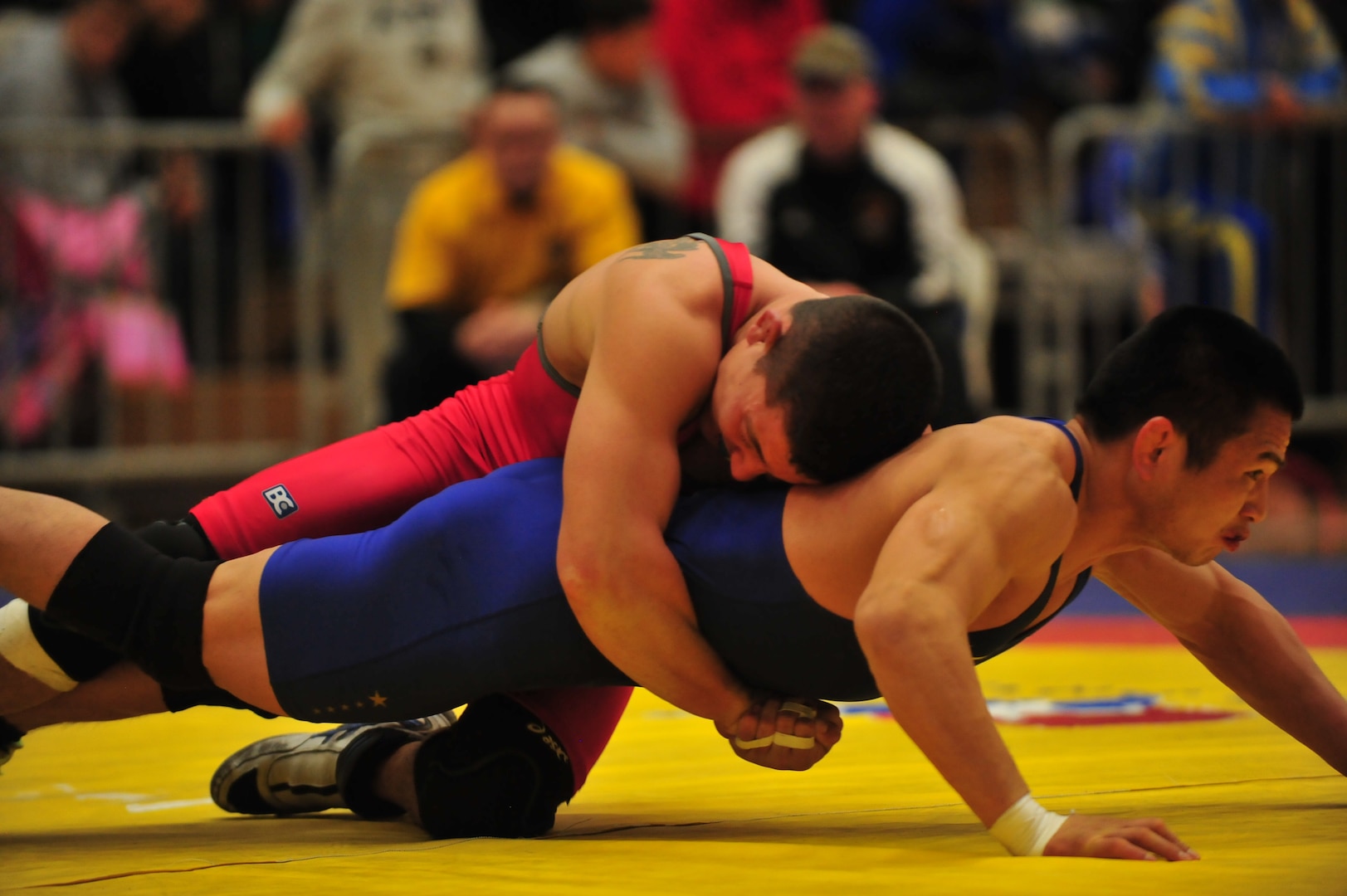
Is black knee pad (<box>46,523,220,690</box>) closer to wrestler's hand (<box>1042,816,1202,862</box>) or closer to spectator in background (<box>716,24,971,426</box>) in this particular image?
wrestler's hand (<box>1042,816,1202,862</box>)

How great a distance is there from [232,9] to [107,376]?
1.97 m

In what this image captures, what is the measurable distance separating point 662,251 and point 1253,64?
4853 mm

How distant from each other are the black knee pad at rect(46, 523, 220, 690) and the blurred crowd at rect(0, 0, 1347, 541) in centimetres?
340

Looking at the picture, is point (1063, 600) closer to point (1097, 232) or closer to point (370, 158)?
point (370, 158)

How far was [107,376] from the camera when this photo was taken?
6.61 meters

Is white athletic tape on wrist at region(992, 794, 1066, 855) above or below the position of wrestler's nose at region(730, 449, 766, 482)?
below

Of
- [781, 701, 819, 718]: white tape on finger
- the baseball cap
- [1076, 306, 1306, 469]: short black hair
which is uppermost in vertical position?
[1076, 306, 1306, 469]: short black hair

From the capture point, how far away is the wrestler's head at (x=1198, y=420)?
93.4 inches

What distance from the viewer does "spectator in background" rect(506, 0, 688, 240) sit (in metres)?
6.64

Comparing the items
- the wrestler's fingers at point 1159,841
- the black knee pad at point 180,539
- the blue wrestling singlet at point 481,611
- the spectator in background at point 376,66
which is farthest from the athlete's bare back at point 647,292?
the spectator in background at point 376,66

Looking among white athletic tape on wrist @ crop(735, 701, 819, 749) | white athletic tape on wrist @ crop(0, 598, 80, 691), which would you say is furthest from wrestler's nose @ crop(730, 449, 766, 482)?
white athletic tape on wrist @ crop(0, 598, 80, 691)

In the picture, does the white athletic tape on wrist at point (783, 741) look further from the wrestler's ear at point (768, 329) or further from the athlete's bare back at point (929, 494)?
the wrestler's ear at point (768, 329)

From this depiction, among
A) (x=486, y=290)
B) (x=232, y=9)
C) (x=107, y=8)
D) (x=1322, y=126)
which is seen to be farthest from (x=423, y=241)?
(x=1322, y=126)

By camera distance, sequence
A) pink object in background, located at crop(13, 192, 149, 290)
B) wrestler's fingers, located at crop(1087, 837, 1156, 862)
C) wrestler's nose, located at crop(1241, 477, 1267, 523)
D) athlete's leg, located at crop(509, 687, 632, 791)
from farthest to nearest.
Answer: pink object in background, located at crop(13, 192, 149, 290)
athlete's leg, located at crop(509, 687, 632, 791)
wrestler's nose, located at crop(1241, 477, 1267, 523)
wrestler's fingers, located at crop(1087, 837, 1156, 862)
